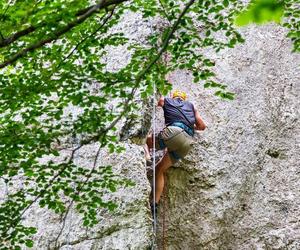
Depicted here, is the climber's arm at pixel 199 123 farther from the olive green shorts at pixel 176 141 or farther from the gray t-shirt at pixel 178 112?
the olive green shorts at pixel 176 141

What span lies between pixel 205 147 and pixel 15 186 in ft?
11.3

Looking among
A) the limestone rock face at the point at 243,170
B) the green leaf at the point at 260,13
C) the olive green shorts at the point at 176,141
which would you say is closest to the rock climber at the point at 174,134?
the olive green shorts at the point at 176,141

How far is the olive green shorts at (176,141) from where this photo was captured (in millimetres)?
8398

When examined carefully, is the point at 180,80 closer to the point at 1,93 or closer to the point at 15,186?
the point at 15,186

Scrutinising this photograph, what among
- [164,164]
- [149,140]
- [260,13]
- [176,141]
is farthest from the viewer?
[149,140]

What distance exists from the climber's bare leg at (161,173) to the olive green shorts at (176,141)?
0.32 ft

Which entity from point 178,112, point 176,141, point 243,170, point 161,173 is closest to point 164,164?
point 161,173

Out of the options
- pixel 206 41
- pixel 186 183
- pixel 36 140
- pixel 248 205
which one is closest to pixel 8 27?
pixel 36 140

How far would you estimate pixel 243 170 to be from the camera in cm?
916

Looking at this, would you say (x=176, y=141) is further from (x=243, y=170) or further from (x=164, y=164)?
(x=243, y=170)

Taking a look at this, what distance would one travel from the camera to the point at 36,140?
17.8 feet

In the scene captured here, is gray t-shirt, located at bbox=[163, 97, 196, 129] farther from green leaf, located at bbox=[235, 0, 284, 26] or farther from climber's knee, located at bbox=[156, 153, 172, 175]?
green leaf, located at bbox=[235, 0, 284, 26]

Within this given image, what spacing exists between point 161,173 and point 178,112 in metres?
1.09

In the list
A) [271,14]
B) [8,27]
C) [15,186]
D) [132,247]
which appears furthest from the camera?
[15,186]
